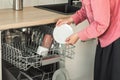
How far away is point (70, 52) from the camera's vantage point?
163 cm

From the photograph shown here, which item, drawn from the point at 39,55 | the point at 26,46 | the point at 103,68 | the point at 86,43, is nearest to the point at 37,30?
the point at 26,46

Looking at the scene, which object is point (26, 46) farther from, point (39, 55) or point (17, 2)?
point (17, 2)

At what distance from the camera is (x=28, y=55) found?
152 centimetres

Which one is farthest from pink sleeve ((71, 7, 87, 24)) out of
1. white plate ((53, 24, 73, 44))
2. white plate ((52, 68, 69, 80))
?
white plate ((52, 68, 69, 80))

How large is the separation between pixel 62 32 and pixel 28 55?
0.96 ft

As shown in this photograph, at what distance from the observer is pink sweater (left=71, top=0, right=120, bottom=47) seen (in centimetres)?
121

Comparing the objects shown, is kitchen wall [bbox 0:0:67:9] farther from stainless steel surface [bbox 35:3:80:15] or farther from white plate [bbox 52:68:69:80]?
white plate [bbox 52:68:69:80]

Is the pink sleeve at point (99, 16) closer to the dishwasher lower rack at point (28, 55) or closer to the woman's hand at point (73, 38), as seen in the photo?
the woman's hand at point (73, 38)

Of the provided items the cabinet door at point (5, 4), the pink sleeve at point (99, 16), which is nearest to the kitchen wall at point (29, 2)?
the cabinet door at point (5, 4)

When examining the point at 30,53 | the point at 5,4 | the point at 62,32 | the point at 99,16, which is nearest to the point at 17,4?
the point at 5,4

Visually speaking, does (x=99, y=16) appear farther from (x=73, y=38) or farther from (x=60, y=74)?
(x=60, y=74)

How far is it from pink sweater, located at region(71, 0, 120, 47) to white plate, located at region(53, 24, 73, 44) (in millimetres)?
118

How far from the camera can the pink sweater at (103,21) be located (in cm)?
121

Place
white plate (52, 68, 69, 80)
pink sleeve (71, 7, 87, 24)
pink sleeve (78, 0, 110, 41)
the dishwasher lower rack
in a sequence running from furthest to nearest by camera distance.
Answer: white plate (52, 68, 69, 80) → pink sleeve (71, 7, 87, 24) → the dishwasher lower rack → pink sleeve (78, 0, 110, 41)
